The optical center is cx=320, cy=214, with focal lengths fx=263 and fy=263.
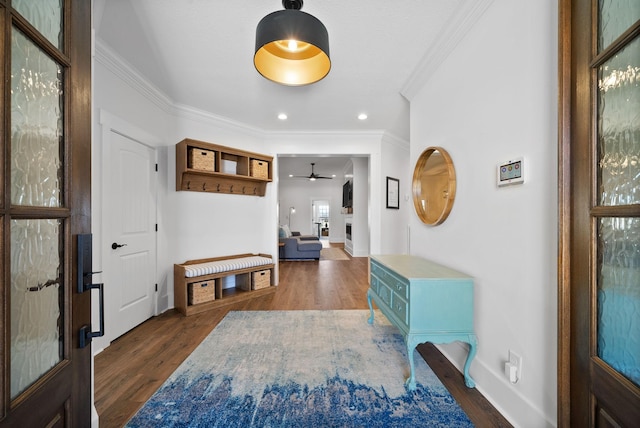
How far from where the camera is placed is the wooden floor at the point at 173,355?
166 cm

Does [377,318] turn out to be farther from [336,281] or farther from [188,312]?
[188,312]

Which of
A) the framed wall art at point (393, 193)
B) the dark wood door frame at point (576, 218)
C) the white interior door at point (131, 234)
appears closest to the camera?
the dark wood door frame at point (576, 218)

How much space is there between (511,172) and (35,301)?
2.14 meters

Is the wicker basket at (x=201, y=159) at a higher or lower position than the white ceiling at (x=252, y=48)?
lower

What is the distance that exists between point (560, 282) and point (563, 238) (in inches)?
7.4

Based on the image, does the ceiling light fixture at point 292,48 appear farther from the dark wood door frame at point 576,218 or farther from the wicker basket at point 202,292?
the wicker basket at point 202,292

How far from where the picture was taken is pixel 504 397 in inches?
62.1

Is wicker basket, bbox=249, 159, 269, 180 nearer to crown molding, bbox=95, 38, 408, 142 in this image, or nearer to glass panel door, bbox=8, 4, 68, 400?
crown molding, bbox=95, 38, 408, 142

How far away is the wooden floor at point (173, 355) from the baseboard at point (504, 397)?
5 cm

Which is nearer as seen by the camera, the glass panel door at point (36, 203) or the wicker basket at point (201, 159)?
the glass panel door at point (36, 203)

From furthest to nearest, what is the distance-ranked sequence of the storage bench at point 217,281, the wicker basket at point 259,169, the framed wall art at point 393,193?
the framed wall art at point 393,193 → the wicker basket at point 259,169 → the storage bench at point 217,281

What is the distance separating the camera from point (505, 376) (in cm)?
159

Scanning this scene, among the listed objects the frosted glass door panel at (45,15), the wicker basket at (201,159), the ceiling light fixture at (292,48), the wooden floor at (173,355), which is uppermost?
the ceiling light fixture at (292,48)

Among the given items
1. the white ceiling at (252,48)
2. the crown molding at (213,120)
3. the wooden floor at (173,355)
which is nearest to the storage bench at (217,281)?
the wooden floor at (173,355)
